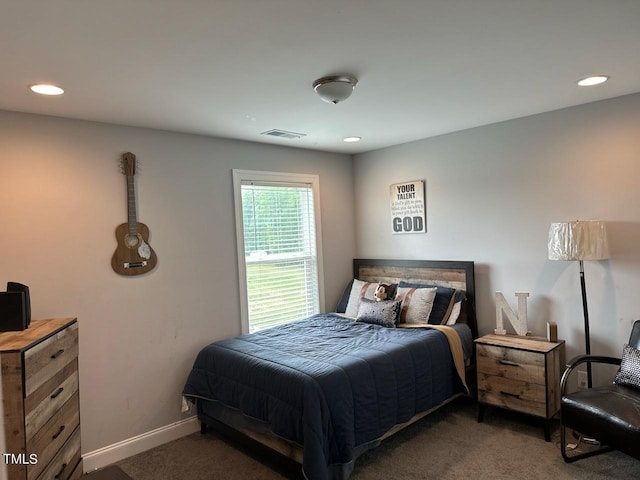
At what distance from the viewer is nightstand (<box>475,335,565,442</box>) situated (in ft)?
9.74

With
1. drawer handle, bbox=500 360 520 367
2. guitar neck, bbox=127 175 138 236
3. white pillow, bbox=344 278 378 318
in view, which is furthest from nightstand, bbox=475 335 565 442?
guitar neck, bbox=127 175 138 236

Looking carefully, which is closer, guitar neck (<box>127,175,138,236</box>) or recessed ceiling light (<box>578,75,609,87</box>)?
recessed ceiling light (<box>578,75,609,87</box>)

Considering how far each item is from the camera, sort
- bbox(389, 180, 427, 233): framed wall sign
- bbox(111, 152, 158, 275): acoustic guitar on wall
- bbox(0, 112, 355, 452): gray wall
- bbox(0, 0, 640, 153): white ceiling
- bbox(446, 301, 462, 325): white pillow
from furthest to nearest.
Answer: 1. bbox(389, 180, 427, 233): framed wall sign
2. bbox(446, 301, 462, 325): white pillow
3. bbox(111, 152, 158, 275): acoustic guitar on wall
4. bbox(0, 112, 355, 452): gray wall
5. bbox(0, 0, 640, 153): white ceiling

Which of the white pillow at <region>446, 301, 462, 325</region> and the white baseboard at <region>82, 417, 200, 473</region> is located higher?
the white pillow at <region>446, 301, 462, 325</region>

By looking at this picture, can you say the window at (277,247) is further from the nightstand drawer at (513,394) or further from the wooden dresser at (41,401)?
the nightstand drawer at (513,394)

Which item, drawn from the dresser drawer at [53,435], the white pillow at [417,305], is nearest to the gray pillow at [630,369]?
the white pillow at [417,305]

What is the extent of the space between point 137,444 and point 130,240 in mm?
1504

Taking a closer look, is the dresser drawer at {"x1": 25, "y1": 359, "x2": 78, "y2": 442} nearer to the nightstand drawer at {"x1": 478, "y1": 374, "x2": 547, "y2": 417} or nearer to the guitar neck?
the guitar neck

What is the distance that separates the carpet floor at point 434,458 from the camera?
2.63 m

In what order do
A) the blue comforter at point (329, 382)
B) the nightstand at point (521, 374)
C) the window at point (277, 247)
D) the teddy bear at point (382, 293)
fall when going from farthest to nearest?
the teddy bear at point (382, 293) → the window at point (277, 247) → the nightstand at point (521, 374) → the blue comforter at point (329, 382)

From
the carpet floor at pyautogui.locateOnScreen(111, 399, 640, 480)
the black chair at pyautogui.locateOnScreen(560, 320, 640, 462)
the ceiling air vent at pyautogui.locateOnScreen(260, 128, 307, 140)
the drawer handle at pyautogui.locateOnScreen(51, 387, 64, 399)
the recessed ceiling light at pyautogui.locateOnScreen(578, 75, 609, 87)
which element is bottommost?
the carpet floor at pyautogui.locateOnScreen(111, 399, 640, 480)

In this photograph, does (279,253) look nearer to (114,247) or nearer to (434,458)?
(114,247)

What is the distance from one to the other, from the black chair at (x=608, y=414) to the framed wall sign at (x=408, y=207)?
187cm

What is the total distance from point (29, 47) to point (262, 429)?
→ 2.43 meters
